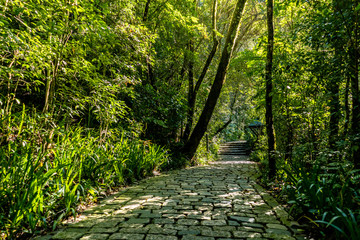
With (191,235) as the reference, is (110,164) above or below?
above

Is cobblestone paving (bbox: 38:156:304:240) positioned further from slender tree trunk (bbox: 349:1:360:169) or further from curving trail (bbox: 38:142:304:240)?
slender tree trunk (bbox: 349:1:360:169)

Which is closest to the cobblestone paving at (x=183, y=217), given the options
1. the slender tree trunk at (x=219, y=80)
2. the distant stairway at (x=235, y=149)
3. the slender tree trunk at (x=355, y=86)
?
the slender tree trunk at (x=355, y=86)

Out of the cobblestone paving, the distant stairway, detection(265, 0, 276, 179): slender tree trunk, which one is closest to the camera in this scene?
the cobblestone paving

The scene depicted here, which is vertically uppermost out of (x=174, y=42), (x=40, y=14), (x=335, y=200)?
(x=174, y=42)

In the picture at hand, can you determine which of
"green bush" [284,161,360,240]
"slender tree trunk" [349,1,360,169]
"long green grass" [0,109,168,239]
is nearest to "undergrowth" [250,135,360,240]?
"green bush" [284,161,360,240]

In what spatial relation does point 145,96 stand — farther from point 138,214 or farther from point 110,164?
point 138,214

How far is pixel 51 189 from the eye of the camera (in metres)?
2.79

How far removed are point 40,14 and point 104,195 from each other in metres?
2.94

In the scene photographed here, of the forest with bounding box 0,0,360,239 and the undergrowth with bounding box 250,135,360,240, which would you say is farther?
the forest with bounding box 0,0,360,239

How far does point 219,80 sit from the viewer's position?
796cm

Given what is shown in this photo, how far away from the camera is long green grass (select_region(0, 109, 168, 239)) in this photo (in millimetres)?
2320

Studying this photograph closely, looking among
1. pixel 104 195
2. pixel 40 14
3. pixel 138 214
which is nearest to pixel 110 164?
pixel 104 195

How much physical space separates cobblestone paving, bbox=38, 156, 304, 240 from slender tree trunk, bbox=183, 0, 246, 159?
4.07 metres

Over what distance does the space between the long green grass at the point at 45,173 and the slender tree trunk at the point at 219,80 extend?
3510mm
